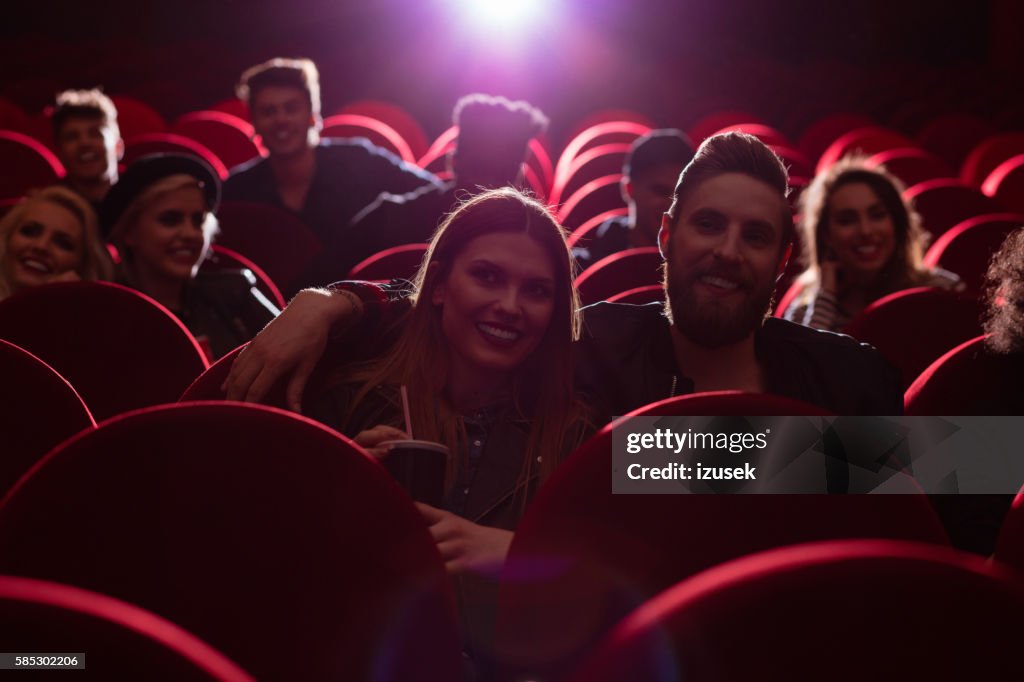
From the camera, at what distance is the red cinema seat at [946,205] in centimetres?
337

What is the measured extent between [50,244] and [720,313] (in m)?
1.72

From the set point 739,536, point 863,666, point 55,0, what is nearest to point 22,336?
point 739,536

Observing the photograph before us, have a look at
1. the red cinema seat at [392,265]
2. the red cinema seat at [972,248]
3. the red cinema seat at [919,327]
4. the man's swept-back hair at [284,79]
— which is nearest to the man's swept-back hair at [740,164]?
the red cinema seat at [919,327]

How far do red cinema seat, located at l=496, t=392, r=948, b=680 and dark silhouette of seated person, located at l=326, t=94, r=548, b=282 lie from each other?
1899 millimetres

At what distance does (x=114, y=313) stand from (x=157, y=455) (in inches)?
41.1

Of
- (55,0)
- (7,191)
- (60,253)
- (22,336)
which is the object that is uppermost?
(55,0)

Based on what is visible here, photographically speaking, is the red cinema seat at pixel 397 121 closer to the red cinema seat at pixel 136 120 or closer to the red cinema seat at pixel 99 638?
the red cinema seat at pixel 136 120

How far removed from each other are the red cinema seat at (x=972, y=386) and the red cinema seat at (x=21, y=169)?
3502 mm

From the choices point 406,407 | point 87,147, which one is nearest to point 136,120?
point 87,147

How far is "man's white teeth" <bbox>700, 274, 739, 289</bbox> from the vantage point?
1.51 metres

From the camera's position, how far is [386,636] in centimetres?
79

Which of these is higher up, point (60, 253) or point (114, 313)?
point (60, 253)

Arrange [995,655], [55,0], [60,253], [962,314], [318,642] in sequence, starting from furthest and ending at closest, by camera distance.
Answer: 1. [55,0]
2. [60,253]
3. [962,314]
4. [318,642]
5. [995,655]

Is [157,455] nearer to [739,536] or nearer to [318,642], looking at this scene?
[318,642]
